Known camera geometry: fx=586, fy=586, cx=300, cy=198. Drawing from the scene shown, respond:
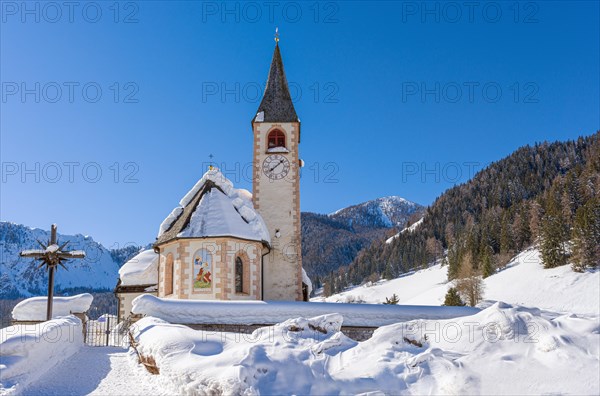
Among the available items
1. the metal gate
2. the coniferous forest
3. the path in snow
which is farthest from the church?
the coniferous forest

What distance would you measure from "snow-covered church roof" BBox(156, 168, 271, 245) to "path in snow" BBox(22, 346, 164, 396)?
1161cm

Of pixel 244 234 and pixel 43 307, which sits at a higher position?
pixel 244 234

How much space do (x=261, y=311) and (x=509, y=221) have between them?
384 feet

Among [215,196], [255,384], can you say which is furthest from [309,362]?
[215,196]

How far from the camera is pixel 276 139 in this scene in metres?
37.2

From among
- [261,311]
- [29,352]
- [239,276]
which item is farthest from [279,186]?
[29,352]

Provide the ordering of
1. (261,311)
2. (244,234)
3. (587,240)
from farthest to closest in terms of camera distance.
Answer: (587,240), (244,234), (261,311)

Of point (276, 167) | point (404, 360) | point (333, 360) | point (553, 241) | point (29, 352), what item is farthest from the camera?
point (553, 241)

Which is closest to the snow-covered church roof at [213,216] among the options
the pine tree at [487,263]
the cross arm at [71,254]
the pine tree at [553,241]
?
the cross arm at [71,254]

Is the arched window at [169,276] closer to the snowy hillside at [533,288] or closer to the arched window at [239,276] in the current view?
the arched window at [239,276]

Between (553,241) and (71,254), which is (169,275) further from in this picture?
(553,241)

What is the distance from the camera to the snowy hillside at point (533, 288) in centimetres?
7916

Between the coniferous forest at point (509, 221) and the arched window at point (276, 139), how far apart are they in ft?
182

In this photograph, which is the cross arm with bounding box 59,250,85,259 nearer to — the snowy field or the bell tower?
the snowy field
